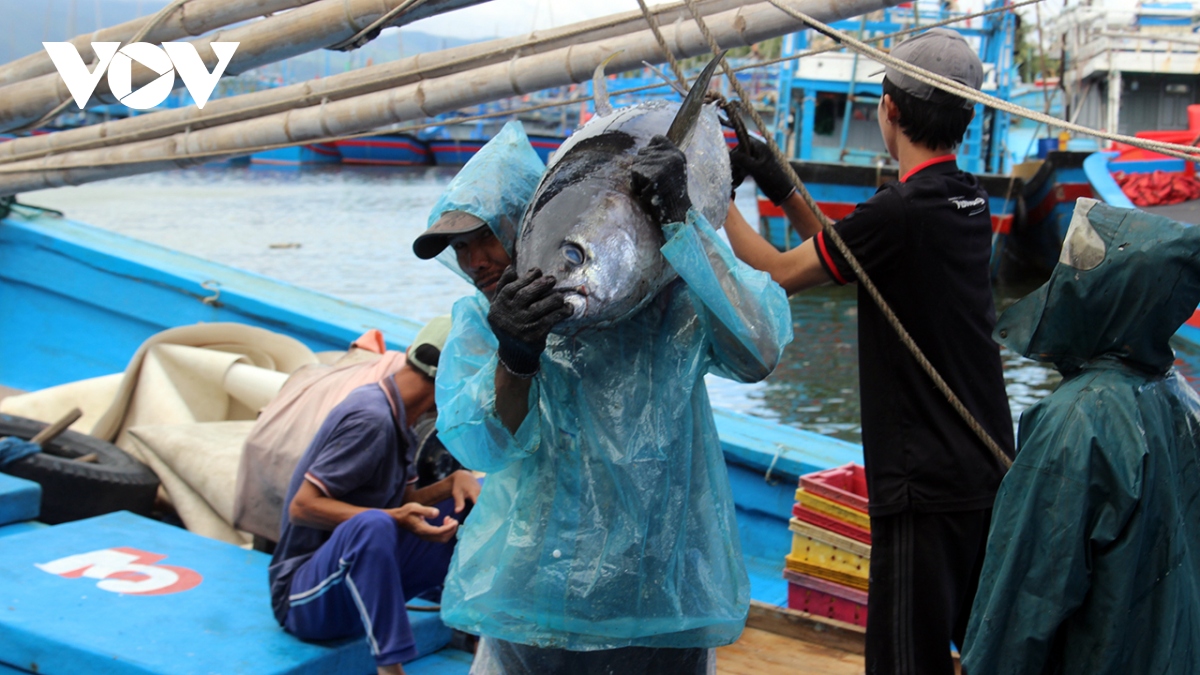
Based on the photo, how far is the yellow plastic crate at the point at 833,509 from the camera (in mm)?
3525

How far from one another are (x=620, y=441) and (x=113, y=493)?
3.18 m

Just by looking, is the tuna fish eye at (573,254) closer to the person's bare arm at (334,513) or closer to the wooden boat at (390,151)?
the person's bare arm at (334,513)

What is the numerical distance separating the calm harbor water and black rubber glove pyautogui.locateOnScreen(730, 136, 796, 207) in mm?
7078

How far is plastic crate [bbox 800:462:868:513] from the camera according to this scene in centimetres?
356

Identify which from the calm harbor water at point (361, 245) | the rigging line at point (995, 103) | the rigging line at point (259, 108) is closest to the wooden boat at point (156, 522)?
the rigging line at point (259, 108)

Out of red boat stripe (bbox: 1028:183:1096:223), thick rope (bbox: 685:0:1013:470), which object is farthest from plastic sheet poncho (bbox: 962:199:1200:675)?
red boat stripe (bbox: 1028:183:1096:223)

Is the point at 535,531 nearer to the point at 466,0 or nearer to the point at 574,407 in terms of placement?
the point at 574,407

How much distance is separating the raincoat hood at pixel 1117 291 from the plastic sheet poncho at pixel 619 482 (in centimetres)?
49

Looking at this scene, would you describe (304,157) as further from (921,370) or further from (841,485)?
(921,370)

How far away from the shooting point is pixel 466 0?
3002 mm

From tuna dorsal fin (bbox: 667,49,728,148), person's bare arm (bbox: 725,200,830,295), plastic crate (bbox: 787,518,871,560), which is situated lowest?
plastic crate (bbox: 787,518,871,560)

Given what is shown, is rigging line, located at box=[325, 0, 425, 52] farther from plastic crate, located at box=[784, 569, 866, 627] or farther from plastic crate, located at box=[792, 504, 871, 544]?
plastic crate, located at box=[784, 569, 866, 627]

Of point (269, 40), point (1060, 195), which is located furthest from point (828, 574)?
point (1060, 195)

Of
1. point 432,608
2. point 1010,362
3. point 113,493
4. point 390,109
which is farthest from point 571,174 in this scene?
point 1010,362
